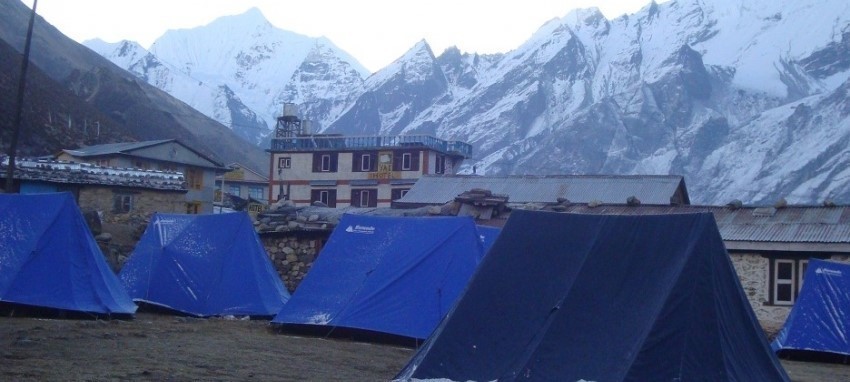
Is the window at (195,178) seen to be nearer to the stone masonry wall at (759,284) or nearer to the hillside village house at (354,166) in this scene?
the hillside village house at (354,166)

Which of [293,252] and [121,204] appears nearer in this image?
[293,252]

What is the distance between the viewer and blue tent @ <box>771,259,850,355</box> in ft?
54.0

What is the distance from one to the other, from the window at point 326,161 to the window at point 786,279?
1816 inches

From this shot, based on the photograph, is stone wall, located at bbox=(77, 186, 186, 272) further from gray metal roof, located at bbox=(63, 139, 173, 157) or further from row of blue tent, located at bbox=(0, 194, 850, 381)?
gray metal roof, located at bbox=(63, 139, 173, 157)

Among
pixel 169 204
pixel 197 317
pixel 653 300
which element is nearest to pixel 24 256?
pixel 197 317

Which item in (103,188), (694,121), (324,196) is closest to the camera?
(103,188)

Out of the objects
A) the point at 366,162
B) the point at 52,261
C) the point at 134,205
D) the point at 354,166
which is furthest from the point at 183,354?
the point at 354,166

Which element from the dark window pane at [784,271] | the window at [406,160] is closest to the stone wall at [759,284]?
the dark window pane at [784,271]

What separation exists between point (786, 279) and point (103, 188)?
2172cm

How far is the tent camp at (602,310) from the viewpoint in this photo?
8.80 m

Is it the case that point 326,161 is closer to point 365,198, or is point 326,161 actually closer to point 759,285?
point 365,198

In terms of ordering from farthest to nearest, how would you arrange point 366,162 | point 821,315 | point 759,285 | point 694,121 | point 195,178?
point 694,121 < point 366,162 < point 195,178 < point 759,285 < point 821,315

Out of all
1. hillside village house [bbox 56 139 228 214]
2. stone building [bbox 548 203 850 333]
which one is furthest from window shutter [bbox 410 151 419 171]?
stone building [bbox 548 203 850 333]

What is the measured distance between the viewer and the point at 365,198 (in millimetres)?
64938
